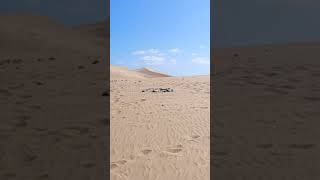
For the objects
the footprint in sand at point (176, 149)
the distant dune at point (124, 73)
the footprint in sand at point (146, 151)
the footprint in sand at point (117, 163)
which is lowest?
the footprint in sand at point (117, 163)

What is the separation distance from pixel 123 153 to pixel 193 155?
0.97m

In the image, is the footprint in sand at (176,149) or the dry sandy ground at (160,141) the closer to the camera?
the dry sandy ground at (160,141)

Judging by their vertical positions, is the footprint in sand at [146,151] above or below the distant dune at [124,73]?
below
